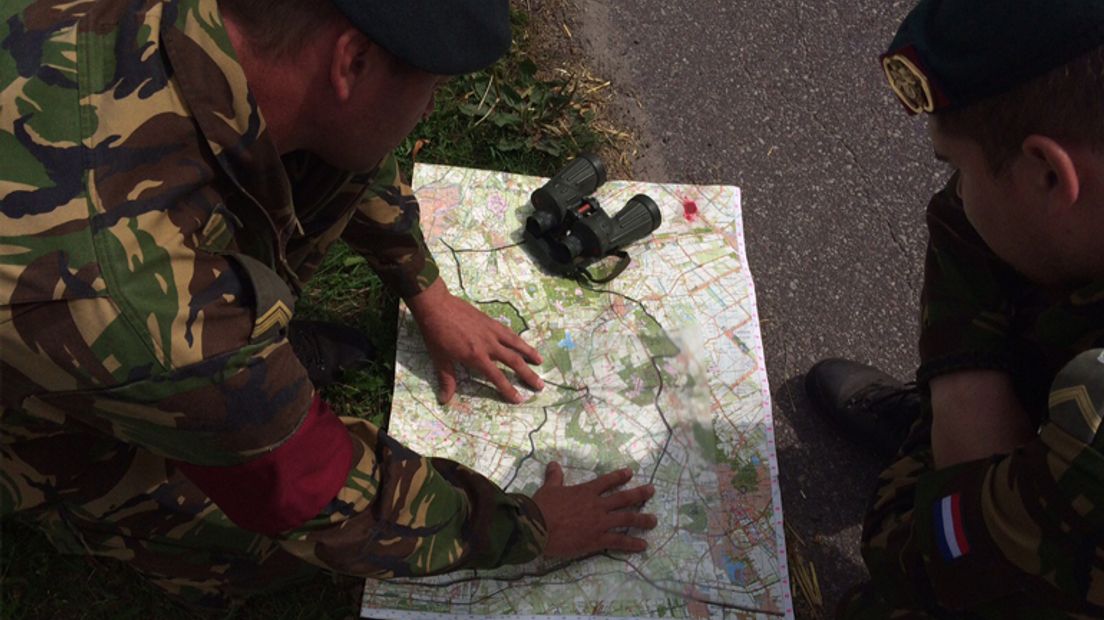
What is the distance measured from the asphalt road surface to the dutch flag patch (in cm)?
76

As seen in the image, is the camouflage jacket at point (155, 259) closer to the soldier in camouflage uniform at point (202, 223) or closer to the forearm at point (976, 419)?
the soldier in camouflage uniform at point (202, 223)

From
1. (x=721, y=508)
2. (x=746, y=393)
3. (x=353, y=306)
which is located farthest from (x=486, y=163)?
(x=721, y=508)

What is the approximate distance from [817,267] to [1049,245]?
1250 millimetres

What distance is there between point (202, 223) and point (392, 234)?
29.6 inches

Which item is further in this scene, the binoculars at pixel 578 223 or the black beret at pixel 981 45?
the binoculars at pixel 578 223

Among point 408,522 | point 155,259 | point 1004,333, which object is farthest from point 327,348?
point 1004,333

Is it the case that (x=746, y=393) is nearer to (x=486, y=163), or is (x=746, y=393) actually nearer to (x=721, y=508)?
(x=721, y=508)

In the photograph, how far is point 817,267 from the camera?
2.60 meters

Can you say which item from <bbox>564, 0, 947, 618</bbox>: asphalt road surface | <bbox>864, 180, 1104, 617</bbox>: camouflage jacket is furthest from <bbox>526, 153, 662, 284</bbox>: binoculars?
<bbox>864, 180, 1104, 617</bbox>: camouflage jacket

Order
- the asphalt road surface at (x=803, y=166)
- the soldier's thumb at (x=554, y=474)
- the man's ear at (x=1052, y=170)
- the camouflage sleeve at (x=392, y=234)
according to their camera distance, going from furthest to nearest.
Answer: the asphalt road surface at (x=803, y=166) → the soldier's thumb at (x=554, y=474) → the camouflage sleeve at (x=392, y=234) → the man's ear at (x=1052, y=170)

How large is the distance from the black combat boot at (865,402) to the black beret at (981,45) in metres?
0.97

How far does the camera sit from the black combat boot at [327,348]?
2123 millimetres

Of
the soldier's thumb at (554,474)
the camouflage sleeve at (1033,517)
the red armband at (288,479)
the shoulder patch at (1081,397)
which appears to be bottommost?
the soldier's thumb at (554,474)

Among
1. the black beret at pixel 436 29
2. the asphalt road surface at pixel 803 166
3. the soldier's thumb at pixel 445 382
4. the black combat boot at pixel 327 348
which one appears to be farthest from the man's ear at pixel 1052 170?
the black combat boot at pixel 327 348
